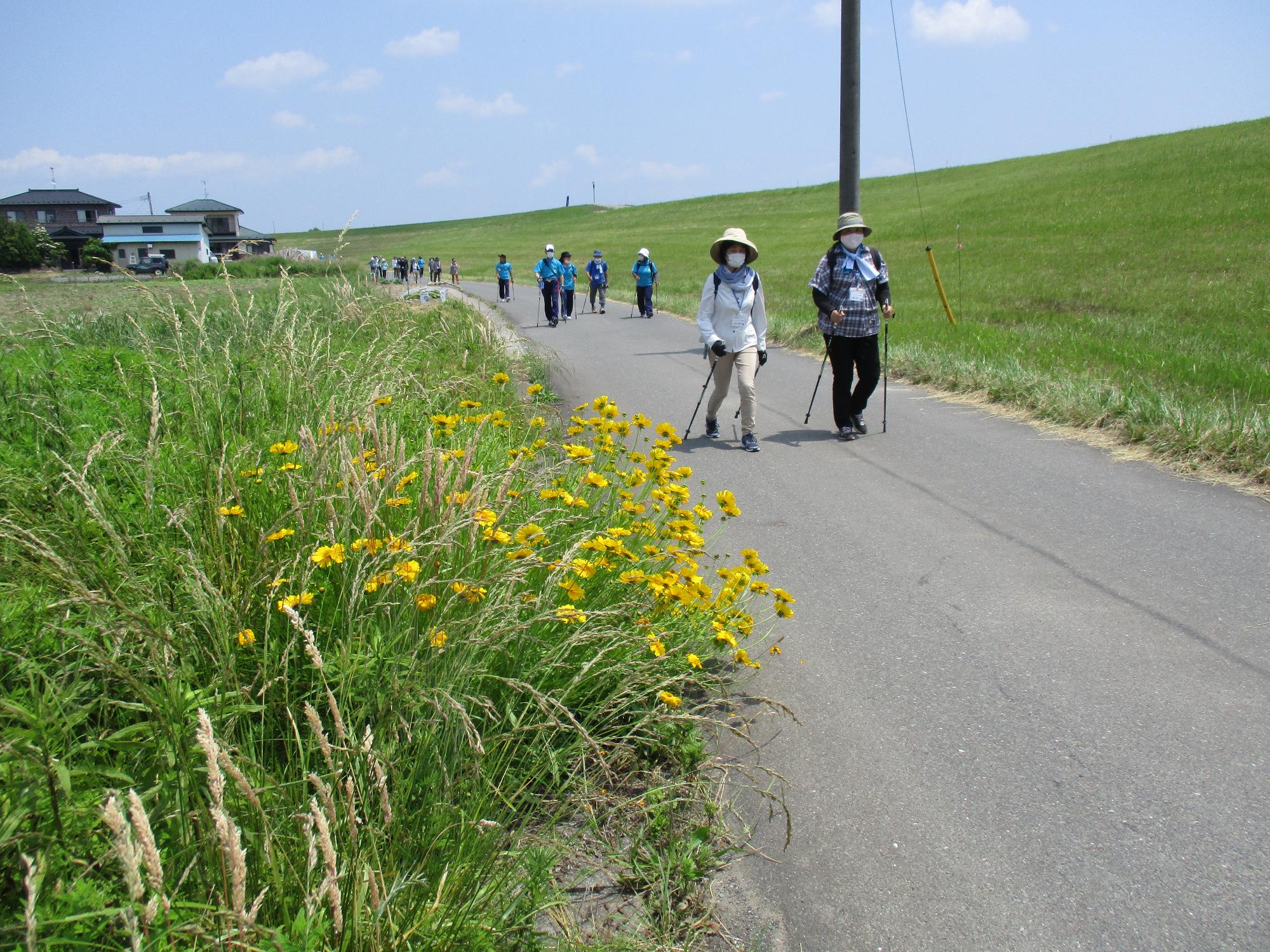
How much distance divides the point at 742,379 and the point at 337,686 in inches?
242

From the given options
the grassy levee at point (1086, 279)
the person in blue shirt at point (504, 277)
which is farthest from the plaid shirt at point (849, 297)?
the person in blue shirt at point (504, 277)

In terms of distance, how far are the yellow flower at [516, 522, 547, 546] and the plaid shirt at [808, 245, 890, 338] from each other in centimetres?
586

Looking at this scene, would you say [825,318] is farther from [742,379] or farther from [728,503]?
[728,503]

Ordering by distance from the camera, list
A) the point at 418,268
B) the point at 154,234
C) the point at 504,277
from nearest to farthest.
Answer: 1. the point at 504,277
2. the point at 418,268
3. the point at 154,234

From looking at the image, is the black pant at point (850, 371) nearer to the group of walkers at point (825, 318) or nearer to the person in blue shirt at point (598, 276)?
the group of walkers at point (825, 318)

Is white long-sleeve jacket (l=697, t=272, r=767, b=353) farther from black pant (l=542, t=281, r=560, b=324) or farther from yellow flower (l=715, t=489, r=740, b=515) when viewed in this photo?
black pant (l=542, t=281, r=560, b=324)

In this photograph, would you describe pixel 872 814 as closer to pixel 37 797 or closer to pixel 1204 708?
pixel 1204 708

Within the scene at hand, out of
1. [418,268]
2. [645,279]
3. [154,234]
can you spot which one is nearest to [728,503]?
[645,279]

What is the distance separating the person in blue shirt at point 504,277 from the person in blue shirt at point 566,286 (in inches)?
339

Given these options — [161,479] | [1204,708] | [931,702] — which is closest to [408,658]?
[161,479]

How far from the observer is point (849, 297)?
895 centimetres

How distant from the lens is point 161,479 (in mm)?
4207

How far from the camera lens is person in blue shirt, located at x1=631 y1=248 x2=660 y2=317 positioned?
23.2 meters

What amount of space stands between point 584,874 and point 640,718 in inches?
33.2
